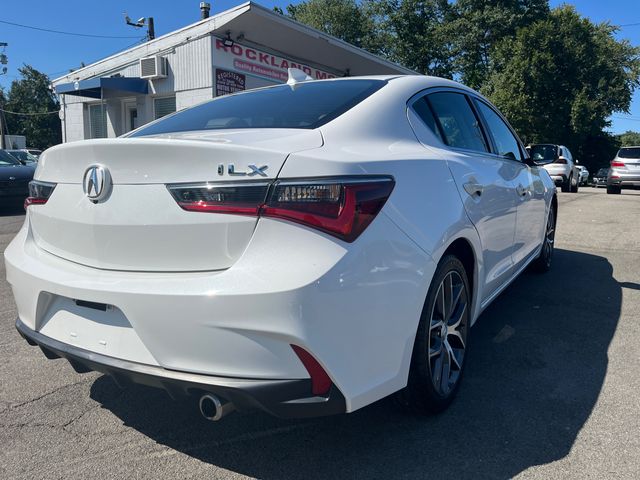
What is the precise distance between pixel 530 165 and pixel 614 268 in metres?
2.20

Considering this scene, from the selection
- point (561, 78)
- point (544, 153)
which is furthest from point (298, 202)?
point (561, 78)

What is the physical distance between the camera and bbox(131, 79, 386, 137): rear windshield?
8.28ft

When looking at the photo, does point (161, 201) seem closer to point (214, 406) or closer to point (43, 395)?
point (214, 406)

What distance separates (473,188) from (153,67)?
14462mm

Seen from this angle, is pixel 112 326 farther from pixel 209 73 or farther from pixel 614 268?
pixel 209 73

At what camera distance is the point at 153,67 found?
15445 millimetres

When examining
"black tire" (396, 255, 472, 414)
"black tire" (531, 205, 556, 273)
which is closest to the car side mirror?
"black tire" (531, 205, 556, 273)

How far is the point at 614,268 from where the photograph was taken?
19.4 ft

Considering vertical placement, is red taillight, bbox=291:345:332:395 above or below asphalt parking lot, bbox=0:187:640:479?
above

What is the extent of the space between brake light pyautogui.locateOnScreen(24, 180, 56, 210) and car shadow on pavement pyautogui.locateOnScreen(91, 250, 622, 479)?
3.51 ft

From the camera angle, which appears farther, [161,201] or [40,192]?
[40,192]

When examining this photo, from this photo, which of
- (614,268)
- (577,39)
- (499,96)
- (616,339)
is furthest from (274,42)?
(577,39)

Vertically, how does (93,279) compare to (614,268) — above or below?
above

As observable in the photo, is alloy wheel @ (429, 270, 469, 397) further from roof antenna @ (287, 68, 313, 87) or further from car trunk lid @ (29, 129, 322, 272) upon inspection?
roof antenna @ (287, 68, 313, 87)
